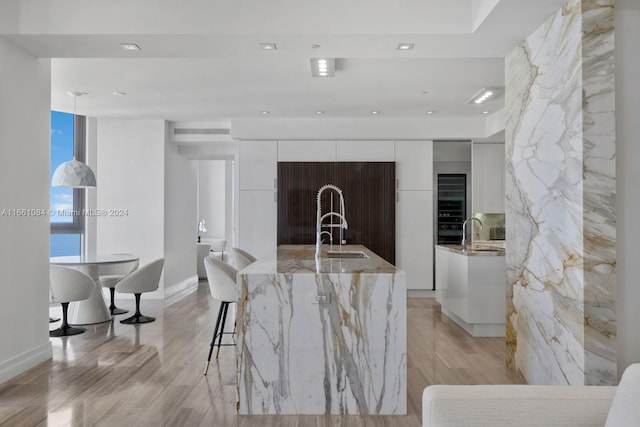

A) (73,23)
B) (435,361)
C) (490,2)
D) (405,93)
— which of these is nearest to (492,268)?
(435,361)

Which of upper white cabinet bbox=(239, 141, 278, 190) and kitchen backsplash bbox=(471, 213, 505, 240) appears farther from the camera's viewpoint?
kitchen backsplash bbox=(471, 213, 505, 240)

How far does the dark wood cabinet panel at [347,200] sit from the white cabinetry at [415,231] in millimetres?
133

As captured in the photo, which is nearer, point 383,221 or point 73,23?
point 73,23

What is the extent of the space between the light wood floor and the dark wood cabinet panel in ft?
6.13

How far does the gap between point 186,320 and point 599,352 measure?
4.26 metres

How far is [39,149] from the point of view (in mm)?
3967

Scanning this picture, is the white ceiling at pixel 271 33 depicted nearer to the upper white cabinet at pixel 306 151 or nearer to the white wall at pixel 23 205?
the white wall at pixel 23 205

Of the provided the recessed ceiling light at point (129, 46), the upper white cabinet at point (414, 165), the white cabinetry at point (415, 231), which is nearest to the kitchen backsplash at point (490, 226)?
the white cabinetry at point (415, 231)

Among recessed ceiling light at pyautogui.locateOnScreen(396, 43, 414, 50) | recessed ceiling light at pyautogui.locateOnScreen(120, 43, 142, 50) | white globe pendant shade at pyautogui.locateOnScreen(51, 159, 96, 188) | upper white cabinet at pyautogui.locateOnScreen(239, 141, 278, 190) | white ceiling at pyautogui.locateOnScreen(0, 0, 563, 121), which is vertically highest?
white ceiling at pyautogui.locateOnScreen(0, 0, 563, 121)

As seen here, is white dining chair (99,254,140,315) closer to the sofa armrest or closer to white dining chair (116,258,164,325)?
white dining chair (116,258,164,325)

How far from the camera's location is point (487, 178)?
7.26m

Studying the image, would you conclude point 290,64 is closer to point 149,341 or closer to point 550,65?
point 550,65

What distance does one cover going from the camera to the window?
6.97m

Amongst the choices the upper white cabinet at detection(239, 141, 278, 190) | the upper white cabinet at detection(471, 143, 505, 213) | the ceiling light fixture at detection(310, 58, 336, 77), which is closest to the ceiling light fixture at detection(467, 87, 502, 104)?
the upper white cabinet at detection(471, 143, 505, 213)
